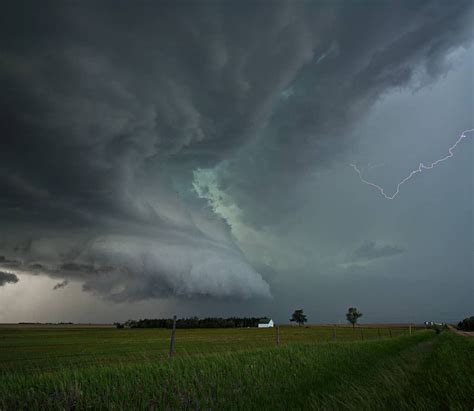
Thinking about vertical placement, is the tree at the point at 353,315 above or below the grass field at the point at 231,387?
above

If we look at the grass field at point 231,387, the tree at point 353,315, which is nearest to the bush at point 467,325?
the tree at point 353,315

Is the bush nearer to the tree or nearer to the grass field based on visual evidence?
the tree

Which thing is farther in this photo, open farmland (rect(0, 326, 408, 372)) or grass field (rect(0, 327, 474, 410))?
open farmland (rect(0, 326, 408, 372))

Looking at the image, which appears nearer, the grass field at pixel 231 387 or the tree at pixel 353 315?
the grass field at pixel 231 387

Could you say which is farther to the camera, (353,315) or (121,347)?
(353,315)

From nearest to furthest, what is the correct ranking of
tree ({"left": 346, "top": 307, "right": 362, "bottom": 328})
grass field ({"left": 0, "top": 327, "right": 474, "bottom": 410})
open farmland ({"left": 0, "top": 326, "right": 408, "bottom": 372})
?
grass field ({"left": 0, "top": 327, "right": 474, "bottom": 410}), open farmland ({"left": 0, "top": 326, "right": 408, "bottom": 372}), tree ({"left": 346, "top": 307, "right": 362, "bottom": 328})

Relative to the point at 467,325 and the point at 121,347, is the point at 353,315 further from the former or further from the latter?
the point at 121,347

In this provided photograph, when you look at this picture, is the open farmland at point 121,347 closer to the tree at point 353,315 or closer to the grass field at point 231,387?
the grass field at point 231,387

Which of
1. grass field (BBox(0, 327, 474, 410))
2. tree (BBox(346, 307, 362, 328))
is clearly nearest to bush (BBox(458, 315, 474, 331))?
tree (BBox(346, 307, 362, 328))

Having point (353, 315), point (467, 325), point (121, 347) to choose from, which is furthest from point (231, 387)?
point (353, 315)

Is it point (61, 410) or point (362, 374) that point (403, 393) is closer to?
point (61, 410)

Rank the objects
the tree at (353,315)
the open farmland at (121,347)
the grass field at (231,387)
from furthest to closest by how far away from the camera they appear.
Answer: the tree at (353,315) < the open farmland at (121,347) < the grass field at (231,387)

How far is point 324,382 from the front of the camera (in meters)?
11.1

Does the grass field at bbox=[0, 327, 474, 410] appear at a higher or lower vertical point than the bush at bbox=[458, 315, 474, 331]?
lower
